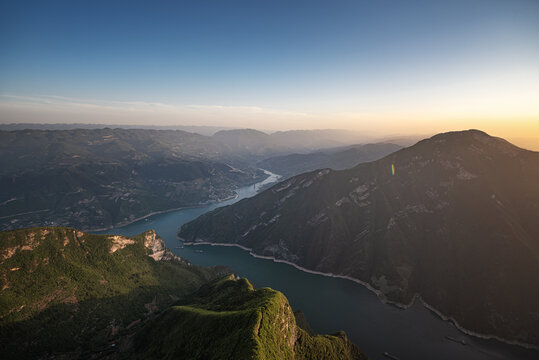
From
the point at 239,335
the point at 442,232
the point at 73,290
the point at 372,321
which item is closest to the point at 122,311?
the point at 73,290

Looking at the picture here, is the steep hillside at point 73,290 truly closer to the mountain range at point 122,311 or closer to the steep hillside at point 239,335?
the mountain range at point 122,311

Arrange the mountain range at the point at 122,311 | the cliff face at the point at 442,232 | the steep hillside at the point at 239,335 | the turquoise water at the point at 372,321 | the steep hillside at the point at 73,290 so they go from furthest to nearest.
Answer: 1. the cliff face at the point at 442,232
2. the turquoise water at the point at 372,321
3. the steep hillside at the point at 73,290
4. the mountain range at the point at 122,311
5. the steep hillside at the point at 239,335

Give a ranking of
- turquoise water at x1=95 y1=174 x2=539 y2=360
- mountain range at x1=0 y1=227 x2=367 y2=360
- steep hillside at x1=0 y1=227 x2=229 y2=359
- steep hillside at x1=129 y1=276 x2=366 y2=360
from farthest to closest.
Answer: turquoise water at x1=95 y1=174 x2=539 y2=360, steep hillside at x1=0 y1=227 x2=229 y2=359, mountain range at x1=0 y1=227 x2=367 y2=360, steep hillside at x1=129 y1=276 x2=366 y2=360

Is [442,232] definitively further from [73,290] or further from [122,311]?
[73,290]

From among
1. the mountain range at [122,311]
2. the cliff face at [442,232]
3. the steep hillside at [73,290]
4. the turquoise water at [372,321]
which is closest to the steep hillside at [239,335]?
the mountain range at [122,311]

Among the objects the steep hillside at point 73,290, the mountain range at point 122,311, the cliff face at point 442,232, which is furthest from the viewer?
the cliff face at point 442,232

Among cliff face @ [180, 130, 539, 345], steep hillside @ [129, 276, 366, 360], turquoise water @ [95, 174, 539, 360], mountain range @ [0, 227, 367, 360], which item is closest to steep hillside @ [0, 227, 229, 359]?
mountain range @ [0, 227, 367, 360]

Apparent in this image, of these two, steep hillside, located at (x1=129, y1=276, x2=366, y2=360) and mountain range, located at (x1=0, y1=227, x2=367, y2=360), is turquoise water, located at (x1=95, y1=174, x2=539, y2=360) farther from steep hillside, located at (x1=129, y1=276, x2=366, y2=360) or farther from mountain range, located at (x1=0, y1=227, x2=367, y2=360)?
steep hillside, located at (x1=129, y1=276, x2=366, y2=360)
